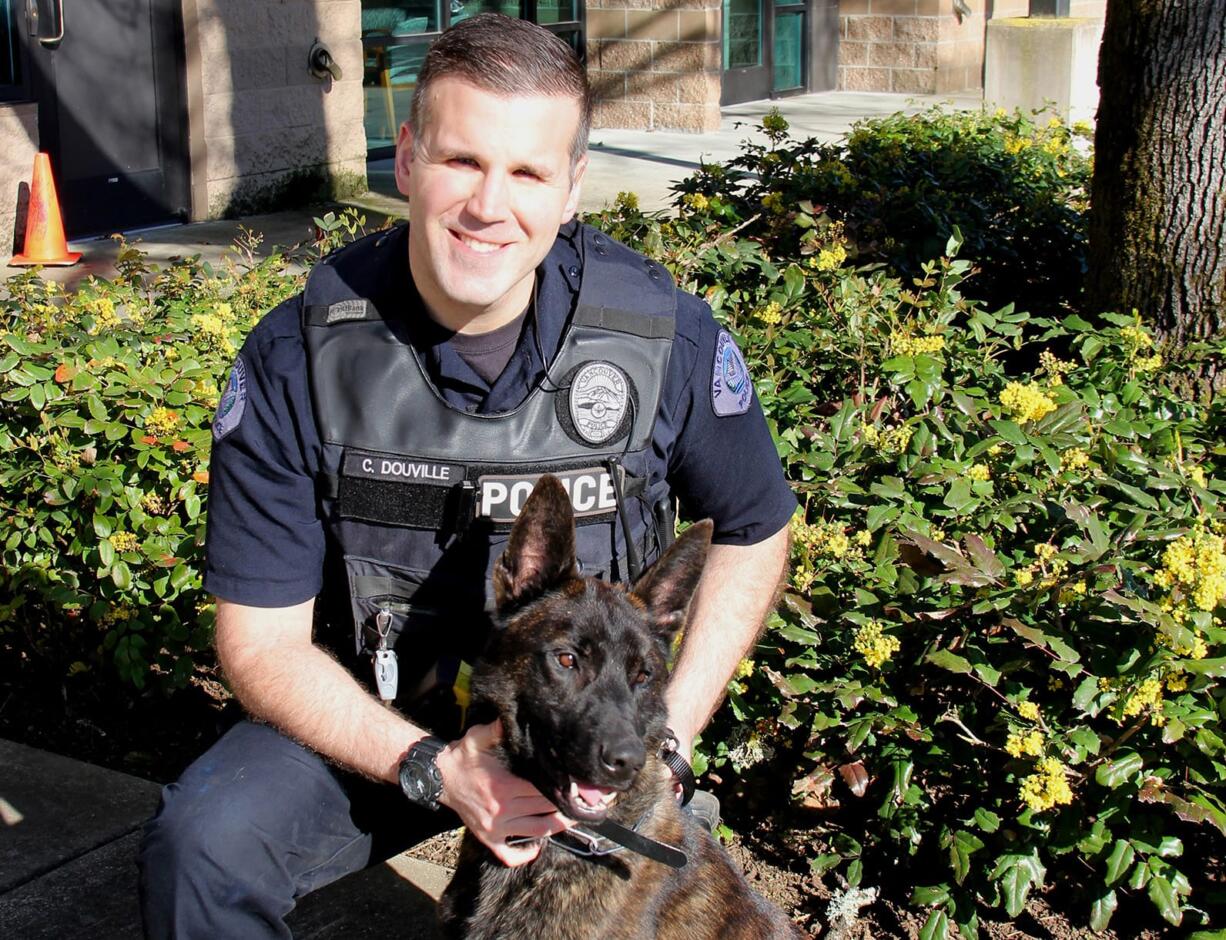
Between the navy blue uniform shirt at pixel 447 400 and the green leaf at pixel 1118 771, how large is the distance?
0.81 meters

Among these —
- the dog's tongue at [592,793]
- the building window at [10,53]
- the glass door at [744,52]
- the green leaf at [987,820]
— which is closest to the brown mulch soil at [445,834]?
the green leaf at [987,820]

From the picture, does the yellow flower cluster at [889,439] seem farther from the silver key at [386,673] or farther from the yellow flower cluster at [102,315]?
the yellow flower cluster at [102,315]

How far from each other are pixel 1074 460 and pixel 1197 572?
0.77m

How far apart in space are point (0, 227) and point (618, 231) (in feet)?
16.4

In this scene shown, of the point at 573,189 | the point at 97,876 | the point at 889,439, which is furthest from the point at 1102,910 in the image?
the point at 97,876

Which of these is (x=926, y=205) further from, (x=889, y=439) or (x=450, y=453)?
(x=450, y=453)

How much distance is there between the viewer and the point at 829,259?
475 cm

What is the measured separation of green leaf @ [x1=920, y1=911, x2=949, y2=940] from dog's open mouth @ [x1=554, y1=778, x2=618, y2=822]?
3.52 feet

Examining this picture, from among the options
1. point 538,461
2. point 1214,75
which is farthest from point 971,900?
point 1214,75

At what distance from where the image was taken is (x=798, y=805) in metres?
3.45

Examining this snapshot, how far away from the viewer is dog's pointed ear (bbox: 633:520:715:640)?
2.57 metres

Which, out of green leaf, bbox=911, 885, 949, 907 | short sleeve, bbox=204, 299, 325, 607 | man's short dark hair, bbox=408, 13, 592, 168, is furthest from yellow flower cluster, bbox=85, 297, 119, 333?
green leaf, bbox=911, 885, 949, 907

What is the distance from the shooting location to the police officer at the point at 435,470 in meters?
2.52

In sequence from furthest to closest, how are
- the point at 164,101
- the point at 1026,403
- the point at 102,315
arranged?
the point at 164,101 < the point at 102,315 < the point at 1026,403
